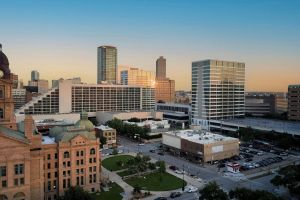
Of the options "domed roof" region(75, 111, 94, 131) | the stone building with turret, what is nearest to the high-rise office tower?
"domed roof" region(75, 111, 94, 131)

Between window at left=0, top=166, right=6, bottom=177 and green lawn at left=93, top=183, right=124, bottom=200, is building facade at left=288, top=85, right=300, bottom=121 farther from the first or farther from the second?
window at left=0, top=166, right=6, bottom=177

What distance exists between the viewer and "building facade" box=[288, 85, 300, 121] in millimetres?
191625

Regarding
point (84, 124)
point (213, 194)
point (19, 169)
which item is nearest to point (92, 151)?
point (84, 124)

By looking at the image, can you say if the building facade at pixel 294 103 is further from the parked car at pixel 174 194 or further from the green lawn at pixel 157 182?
the parked car at pixel 174 194

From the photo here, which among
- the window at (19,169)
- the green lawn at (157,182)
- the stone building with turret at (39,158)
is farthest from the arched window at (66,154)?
the green lawn at (157,182)

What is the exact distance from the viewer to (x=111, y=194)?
75.8 meters

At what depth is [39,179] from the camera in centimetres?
6794

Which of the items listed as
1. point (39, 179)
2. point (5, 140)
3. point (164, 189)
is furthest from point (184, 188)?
point (5, 140)

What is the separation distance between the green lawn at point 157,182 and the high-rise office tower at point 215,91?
99.9 meters

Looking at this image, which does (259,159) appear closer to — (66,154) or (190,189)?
(190,189)

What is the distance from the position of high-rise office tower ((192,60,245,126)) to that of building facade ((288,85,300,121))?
32.2 meters

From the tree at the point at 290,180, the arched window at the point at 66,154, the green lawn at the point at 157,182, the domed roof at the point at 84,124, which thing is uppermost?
the domed roof at the point at 84,124

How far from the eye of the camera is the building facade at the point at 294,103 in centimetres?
19162

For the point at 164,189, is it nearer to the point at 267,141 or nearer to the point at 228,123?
the point at 267,141
